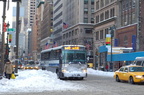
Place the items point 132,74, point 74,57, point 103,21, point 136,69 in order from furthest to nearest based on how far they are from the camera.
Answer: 1. point 103,21
2. point 74,57
3. point 136,69
4. point 132,74

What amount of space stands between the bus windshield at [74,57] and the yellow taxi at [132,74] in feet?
12.1

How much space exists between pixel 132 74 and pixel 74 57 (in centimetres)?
654

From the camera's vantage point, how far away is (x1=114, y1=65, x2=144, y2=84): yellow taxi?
22.0m

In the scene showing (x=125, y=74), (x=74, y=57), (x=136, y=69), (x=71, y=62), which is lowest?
(x=125, y=74)

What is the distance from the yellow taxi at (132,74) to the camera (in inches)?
866

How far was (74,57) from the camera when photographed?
27359mm

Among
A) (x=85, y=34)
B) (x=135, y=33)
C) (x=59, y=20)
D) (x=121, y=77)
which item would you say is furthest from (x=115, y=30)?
(x=59, y=20)

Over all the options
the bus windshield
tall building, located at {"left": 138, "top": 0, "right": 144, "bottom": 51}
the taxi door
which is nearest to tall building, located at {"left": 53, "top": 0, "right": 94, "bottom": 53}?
tall building, located at {"left": 138, "top": 0, "right": 144, "bottom": 51}

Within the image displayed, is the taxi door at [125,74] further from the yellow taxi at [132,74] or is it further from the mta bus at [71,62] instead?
the mta bus at [71,62]

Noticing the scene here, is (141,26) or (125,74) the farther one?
(141,26)

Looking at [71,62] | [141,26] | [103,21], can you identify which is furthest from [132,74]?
[103,21]

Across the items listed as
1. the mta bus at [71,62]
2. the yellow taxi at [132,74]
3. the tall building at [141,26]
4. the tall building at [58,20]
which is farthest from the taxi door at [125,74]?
the tall building at [58,20]

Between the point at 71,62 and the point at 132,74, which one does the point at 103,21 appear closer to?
the point at 71,62

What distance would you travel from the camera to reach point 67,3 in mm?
115938
